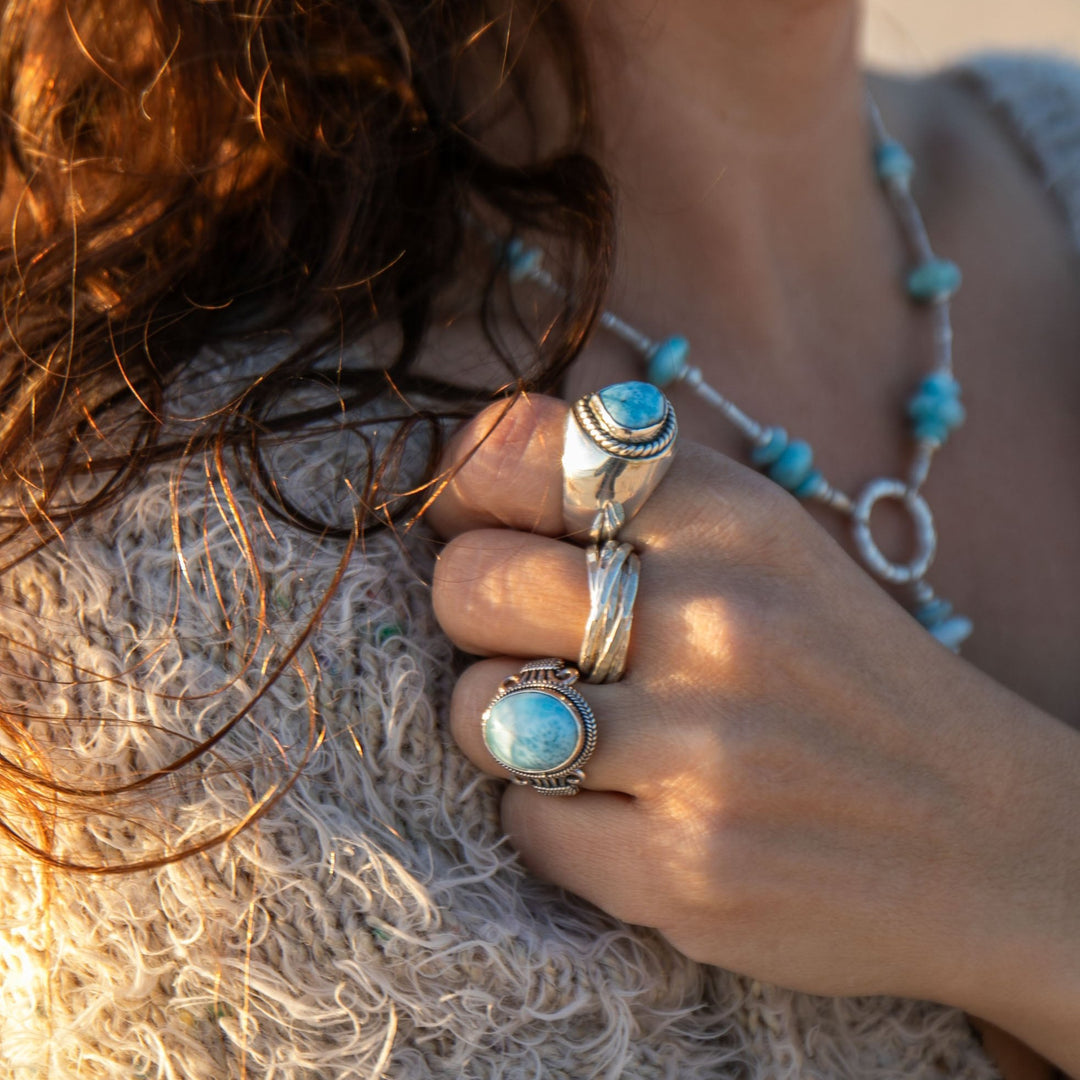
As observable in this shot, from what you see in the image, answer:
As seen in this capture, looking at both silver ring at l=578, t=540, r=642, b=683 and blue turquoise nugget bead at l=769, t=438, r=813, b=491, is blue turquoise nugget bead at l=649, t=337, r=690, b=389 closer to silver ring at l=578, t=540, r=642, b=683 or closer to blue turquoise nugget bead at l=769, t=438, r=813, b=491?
blue turquoise nugget bead at l=769, t=438, r=813, b=491

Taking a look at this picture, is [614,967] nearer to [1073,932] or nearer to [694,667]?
[694,667]

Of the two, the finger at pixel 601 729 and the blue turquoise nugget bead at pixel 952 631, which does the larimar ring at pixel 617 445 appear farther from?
the blue turquoise nugget bead at pixel 952 631

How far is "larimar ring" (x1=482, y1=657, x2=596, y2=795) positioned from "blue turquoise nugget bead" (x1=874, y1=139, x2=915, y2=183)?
897mm

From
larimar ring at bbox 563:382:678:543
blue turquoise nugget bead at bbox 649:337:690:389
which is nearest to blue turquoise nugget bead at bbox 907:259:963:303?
blue turquoise nugget bead at bbox 649:337:690:389

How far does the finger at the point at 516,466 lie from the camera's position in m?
0.73

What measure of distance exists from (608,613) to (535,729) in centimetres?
9

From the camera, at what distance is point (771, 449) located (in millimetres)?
997

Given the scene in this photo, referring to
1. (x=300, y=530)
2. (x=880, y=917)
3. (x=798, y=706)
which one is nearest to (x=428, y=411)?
(x=300, y=530)

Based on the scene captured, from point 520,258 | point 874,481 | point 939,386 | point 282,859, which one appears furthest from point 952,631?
point 282,859

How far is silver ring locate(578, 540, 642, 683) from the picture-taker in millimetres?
698

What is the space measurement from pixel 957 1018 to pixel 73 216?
949 mm

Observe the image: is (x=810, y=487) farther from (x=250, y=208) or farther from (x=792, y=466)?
(x=250, y=208)

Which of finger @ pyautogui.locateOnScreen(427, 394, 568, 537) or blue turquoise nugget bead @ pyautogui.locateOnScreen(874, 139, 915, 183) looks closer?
finger @ pyautogui.locateOnScreen(427, 394, 568, 537)

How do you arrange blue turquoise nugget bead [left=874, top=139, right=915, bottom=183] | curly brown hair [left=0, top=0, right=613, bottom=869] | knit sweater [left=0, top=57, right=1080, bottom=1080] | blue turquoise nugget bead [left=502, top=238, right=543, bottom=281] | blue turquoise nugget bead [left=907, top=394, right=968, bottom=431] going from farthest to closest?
1. blue turquoise nugget bead [left=874, top=139, right=915, bottom=183]
2. blue turquoise nugget bead [left=907, top=394, right=968, bottom=431]
3. blue turquoise nugget bead [left=502, top=238, right=543, bottom=281]
4. curly brown hair [left=0, top=0, right=613, bottom=869]
5. knit sweater [left=0, top=57, right=1080, bottom=1080]
